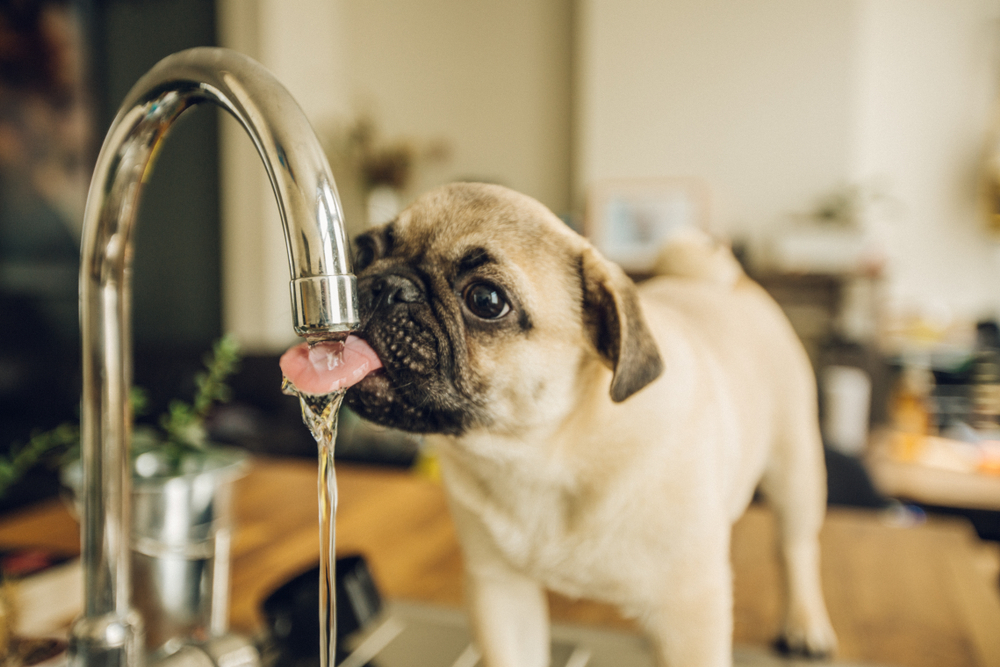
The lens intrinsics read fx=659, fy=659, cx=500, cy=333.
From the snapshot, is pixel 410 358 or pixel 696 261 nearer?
pixel 410 358

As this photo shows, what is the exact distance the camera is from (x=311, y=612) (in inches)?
31.1

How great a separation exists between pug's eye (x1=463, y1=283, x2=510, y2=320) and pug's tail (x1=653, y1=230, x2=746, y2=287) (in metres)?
0.56

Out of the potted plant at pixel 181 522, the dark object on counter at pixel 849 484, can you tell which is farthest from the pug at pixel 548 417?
the dark object on counter at pixel 849 484

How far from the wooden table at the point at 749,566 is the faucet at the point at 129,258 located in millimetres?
351

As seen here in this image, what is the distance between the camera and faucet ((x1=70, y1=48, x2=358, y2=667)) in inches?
16.5

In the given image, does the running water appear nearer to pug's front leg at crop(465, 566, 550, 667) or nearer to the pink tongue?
the pink tongue

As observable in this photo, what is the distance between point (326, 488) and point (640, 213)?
3.71 m

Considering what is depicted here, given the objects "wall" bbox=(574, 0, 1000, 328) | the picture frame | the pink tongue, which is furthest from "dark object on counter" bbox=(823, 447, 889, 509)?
"wall" bbox=(574, 0, 1000, 328)

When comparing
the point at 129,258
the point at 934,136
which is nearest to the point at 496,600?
the point at 129,258

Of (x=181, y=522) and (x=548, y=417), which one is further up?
(x=548, y=417)

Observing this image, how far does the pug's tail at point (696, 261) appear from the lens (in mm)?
1138

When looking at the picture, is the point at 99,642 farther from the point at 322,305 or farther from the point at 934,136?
Result: the point at 934,136

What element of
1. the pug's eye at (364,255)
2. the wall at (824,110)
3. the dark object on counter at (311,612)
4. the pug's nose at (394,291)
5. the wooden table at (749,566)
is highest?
the wall at (824,110)

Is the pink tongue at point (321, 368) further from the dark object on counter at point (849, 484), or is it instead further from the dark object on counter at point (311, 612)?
the dark object on counter at point (849, 484)
